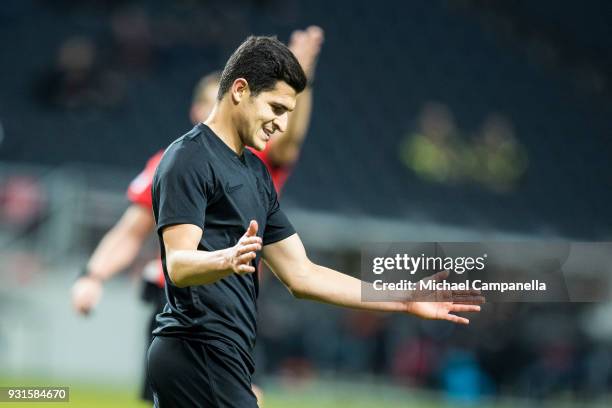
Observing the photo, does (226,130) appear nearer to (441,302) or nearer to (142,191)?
(441,302)

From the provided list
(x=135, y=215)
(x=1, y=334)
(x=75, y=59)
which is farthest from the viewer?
(x=75, y=59)

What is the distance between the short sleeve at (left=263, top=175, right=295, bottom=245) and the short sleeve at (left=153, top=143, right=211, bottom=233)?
1.67ft

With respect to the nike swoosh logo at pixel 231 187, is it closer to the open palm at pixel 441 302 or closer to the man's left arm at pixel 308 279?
the man's left arm at pixel 308 279

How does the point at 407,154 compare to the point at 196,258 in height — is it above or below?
above

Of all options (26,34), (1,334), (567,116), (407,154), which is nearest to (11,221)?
(1,334)

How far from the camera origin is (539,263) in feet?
15.0

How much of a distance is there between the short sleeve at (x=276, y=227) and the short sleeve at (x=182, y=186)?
1.67 feet

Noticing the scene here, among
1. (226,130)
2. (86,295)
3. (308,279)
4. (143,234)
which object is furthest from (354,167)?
(226,130)

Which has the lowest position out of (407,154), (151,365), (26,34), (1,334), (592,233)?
(151,365)

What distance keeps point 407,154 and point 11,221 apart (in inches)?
326

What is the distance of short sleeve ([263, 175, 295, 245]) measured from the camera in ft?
12.8

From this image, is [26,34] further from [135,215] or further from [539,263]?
[539,263]

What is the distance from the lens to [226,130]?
363cm

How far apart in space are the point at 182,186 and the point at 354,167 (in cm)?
1634
